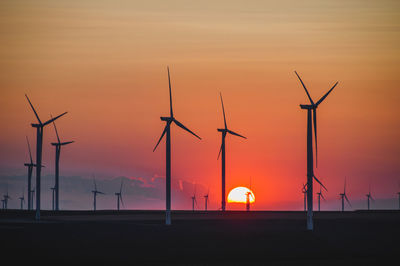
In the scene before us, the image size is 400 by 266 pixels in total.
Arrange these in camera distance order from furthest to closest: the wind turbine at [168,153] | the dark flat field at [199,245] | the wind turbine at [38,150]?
1. the wind turbine at [38,150]
2. the wind turbine at [168,153]
3. the dark flat field at [199,245]

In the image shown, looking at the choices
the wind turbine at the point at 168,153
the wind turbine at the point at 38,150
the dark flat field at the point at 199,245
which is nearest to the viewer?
the dark flat field at the point at 199,245

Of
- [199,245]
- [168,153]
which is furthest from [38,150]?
[199,245]

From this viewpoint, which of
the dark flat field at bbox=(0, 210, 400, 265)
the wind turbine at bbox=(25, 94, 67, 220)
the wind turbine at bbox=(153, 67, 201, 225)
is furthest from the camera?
the wind turbine at bbox=(25, 94, 67, 220)

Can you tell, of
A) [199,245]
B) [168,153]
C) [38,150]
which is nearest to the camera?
[199,245]

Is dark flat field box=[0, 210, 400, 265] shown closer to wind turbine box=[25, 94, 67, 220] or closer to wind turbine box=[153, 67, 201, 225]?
wind turbine box=[153, 67, 201, 225]

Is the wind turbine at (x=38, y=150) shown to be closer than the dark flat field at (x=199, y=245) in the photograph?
No

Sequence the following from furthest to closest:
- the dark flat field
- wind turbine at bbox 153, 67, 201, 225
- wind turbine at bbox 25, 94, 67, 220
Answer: wind turbine at bbox 25, 94, 67, 220
wind turbine at bbox 153, 67, 201, 225
the dark flat field

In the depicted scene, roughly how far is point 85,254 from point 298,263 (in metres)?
17.4

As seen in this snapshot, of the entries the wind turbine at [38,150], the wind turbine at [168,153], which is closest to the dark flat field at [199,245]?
the wind turbine at [168,153]

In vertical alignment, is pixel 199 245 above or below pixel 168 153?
below

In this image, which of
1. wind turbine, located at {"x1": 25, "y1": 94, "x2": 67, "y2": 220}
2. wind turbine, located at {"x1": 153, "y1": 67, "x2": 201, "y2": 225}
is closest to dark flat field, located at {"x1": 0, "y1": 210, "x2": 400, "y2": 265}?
wind turbine, located at {"x1": 153, "y1": 67, "x2": 201, "y2": 225}

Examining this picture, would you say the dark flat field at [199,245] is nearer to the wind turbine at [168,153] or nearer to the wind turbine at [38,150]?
the wind turbine at [168,153]

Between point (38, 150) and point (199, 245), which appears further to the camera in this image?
point (38, 150)

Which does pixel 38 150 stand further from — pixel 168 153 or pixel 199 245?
pixel 199 245
